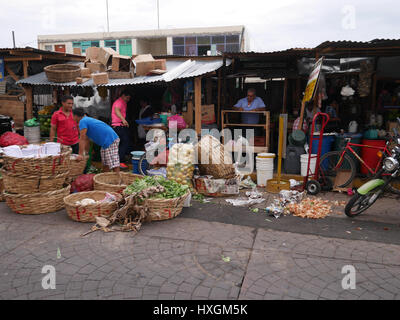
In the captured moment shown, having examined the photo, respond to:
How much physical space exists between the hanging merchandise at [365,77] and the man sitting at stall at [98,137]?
756 cm

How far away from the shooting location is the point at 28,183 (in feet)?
20.3

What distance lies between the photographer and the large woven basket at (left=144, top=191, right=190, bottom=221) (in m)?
5.89

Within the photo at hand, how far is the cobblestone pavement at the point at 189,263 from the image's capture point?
375 cm

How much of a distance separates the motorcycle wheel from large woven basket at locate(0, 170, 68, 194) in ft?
17.4

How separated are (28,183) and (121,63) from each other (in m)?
5.65

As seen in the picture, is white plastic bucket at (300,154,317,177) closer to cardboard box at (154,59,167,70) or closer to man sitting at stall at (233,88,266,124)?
man sitting at stall at (233,88,266,124)

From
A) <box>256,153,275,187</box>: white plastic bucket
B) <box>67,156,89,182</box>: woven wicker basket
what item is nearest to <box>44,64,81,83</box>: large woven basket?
<box>67,156,89,182</box>: woven wicker basket

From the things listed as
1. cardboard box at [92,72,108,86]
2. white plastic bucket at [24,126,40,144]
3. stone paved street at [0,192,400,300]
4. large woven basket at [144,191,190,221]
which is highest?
cardboard box at [92,72,108,86]

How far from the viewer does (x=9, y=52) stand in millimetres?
11250

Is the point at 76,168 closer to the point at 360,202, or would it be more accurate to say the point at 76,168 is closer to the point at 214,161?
the point at 214,161

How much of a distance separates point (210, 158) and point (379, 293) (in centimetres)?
451

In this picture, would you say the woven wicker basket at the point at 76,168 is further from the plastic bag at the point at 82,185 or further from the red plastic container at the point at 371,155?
the red plastic container at the point at 371,155
